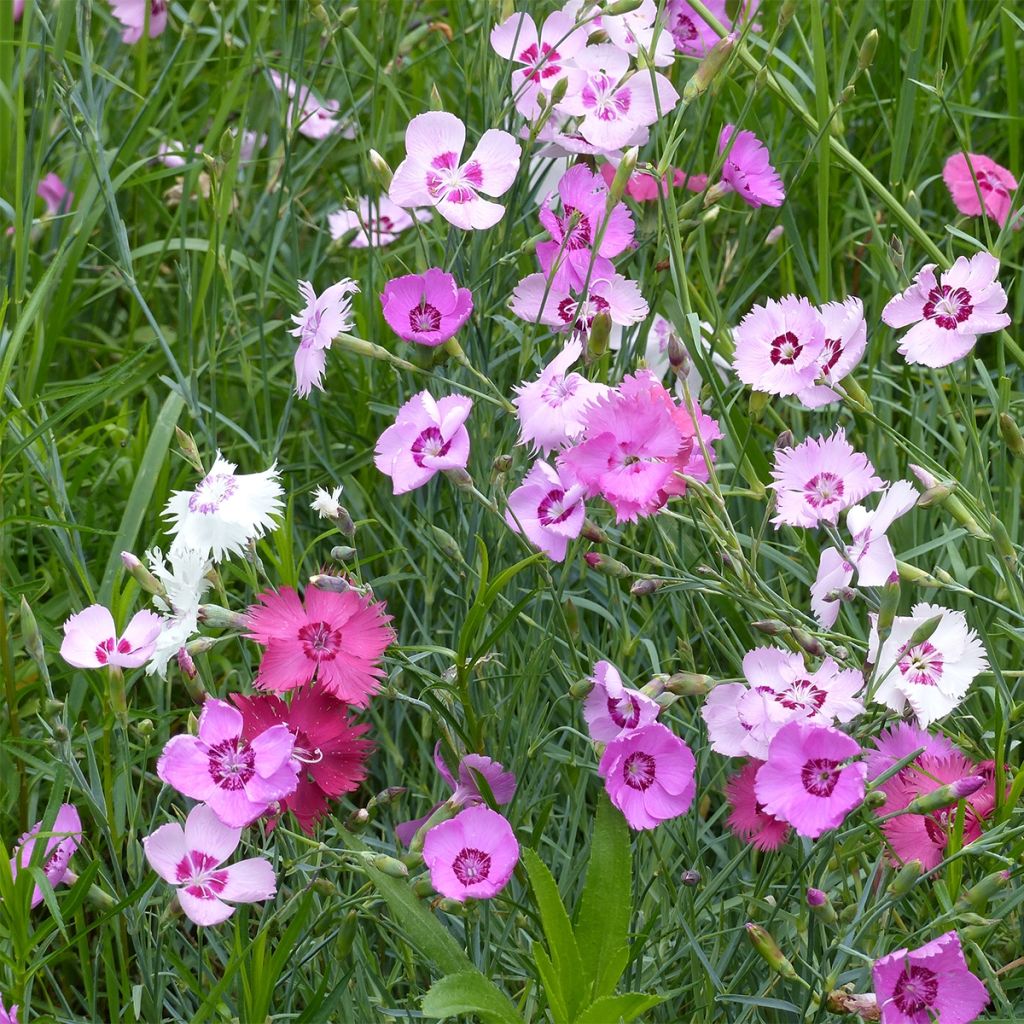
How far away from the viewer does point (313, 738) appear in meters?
1.20

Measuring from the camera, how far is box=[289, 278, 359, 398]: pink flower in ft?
4.40

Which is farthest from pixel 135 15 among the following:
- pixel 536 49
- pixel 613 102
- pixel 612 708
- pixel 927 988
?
pixel 927 988

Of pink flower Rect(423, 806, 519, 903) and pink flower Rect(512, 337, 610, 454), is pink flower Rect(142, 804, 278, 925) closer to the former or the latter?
pink flower Rect(423, 806, 519, 903)

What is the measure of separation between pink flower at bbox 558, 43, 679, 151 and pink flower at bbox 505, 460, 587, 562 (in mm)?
387

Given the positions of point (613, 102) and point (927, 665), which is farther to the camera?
point (613, 102)

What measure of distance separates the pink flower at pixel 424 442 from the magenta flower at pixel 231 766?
9.4 inches

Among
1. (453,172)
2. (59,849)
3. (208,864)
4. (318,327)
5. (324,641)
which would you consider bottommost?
(59,849)

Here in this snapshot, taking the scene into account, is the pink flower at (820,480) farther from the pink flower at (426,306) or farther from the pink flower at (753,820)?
the pink flower at (426,306)

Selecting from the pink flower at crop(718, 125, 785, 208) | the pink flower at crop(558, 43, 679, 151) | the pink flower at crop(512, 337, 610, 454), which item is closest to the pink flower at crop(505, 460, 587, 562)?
the pink flower at crop(512, 337, 610, 454)

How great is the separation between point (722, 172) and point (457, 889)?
33.5 inches

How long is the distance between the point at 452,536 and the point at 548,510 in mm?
370

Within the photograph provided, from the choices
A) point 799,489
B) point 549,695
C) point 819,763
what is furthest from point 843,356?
point 549,695

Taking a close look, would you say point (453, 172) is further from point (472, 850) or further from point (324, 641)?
point (472, 850)

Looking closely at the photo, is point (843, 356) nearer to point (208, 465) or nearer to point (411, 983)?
point (411, 983)
